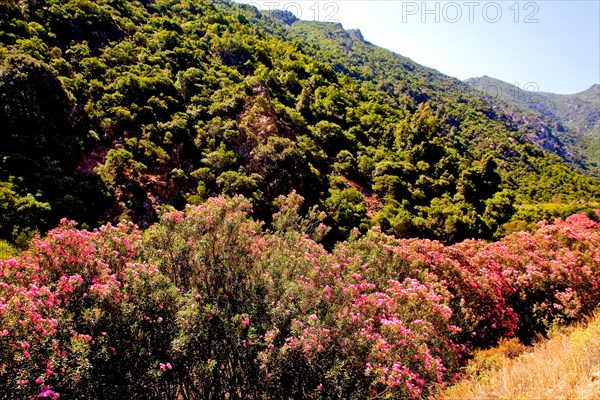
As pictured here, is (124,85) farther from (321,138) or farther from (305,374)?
(305,374)

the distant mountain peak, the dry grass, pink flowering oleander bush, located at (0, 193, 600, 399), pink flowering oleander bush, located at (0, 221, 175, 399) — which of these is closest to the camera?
the dry grass

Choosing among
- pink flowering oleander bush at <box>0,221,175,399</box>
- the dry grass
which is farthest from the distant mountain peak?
the dry grass

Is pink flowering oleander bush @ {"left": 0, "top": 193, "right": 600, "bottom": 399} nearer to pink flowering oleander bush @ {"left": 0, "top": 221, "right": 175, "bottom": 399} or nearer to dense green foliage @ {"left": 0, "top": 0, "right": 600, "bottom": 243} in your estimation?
pink flowering oleander bush @ {"left": 0, "top": 221, "right": 175, "bottom": 399}

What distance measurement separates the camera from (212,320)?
7.79 m

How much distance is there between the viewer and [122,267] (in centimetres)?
823

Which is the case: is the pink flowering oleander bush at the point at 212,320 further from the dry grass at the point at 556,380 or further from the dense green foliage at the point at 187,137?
the dense green foliage at the point at 187,137

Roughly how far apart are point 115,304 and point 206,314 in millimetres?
1939

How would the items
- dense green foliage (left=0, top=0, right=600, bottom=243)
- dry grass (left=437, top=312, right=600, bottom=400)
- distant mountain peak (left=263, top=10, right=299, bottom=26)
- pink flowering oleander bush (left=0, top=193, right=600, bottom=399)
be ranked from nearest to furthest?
dry grass (left=437, top=312, right=600, bottom=400) < pink flowering oleander bush (left=0, top=193, right=600, bottom=399) < dense green foliage (left=0, top=0, right=600, bottom=243) < distant mountain peak (left=263, top=10, right=299, bottom=26)

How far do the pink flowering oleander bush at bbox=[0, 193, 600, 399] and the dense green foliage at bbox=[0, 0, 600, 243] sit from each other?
1191cm

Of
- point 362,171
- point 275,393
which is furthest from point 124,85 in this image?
point 275,393

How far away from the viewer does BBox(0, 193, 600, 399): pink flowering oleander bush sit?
5.83 m

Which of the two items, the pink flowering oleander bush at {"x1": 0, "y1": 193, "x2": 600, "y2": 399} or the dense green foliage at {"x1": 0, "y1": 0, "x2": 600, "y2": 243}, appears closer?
the pink flowering oleander bush at {"x1": 0, "y1": 193, "x2": 600, "y2": 399}

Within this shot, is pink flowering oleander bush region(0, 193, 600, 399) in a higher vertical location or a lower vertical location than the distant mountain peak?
lower

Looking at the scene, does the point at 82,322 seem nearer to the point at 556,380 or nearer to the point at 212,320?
the point at 212,320
